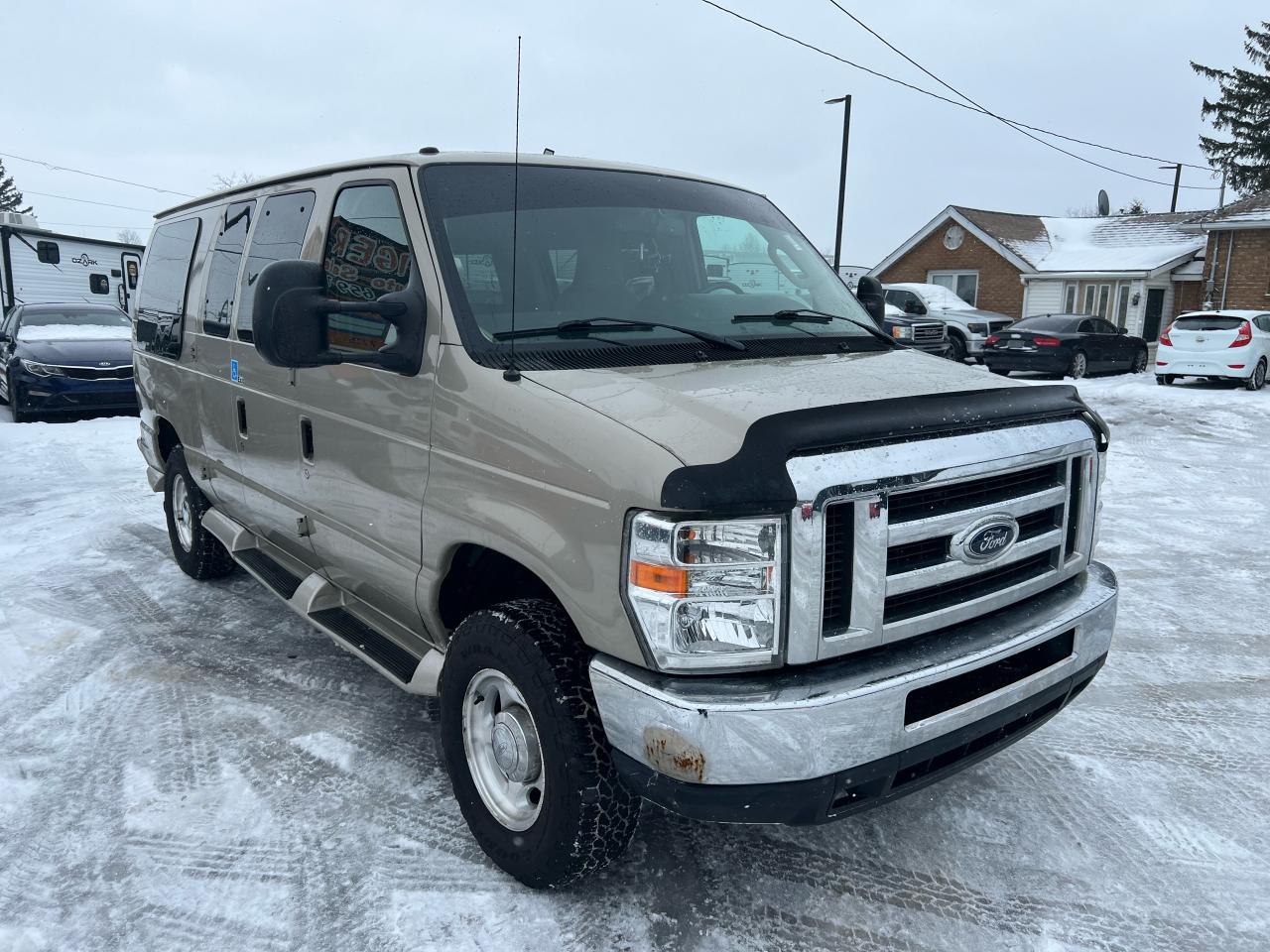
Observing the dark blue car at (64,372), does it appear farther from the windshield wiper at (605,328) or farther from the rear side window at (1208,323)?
the rear side window at (1208,323)

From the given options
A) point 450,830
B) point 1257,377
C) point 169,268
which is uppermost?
point 169,268

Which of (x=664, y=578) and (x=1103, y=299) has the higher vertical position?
(x=1103, y=299)

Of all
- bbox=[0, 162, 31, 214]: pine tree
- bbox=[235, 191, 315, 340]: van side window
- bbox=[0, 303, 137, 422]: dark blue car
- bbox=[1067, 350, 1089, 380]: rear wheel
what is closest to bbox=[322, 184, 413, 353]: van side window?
bbox=[235, 191, 315, 340]: van side window

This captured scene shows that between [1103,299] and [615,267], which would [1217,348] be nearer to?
[1103,299]

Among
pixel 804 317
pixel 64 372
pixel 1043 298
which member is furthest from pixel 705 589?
pixel 1043 298

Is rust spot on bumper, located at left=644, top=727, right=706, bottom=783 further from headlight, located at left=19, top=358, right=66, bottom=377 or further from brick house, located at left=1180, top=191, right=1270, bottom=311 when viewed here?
brick house, located at left=1180, top=191, right=1270, bottom=311

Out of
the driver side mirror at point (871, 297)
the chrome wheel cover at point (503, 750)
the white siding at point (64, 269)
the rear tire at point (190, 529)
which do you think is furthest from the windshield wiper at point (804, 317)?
the white siding at point (64, 269)

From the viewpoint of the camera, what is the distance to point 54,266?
742 inches

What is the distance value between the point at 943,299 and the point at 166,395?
2173 cm

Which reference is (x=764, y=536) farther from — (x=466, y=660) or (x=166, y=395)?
(x=166, y=395)

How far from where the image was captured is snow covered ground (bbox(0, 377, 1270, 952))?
8.73ft

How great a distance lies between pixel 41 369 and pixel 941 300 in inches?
771

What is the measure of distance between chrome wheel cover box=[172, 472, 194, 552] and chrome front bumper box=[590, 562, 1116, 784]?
4.08 meters

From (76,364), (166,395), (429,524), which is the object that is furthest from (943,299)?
(429,524)
